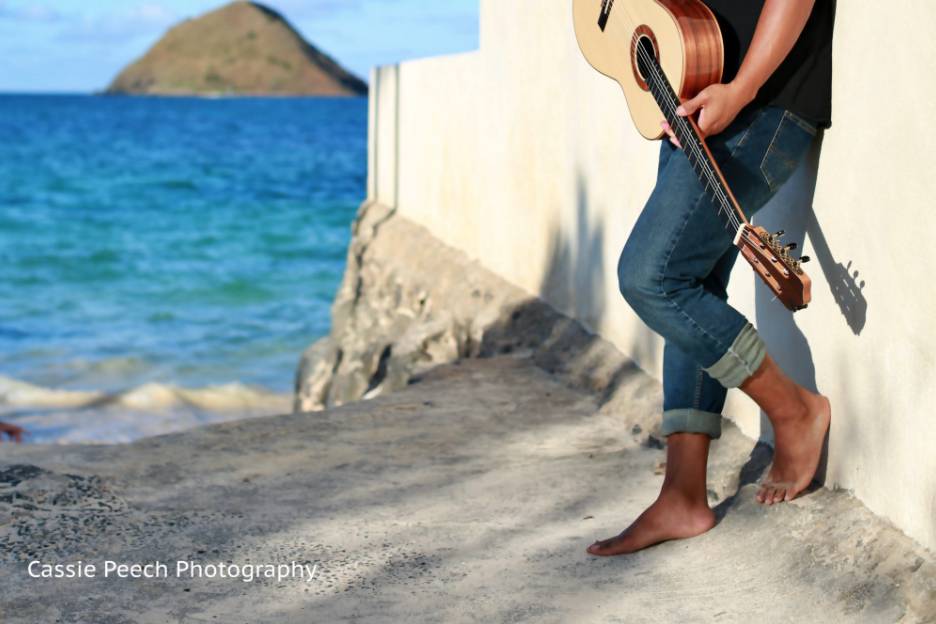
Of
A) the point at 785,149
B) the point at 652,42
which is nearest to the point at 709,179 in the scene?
the point at 785,149

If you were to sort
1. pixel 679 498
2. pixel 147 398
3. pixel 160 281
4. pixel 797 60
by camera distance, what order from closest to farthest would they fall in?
1. pixel 797 60
2. pixel 679 498
3. pixel 147 398
4. pixel 160 281

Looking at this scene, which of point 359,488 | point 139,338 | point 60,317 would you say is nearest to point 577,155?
point 359,488

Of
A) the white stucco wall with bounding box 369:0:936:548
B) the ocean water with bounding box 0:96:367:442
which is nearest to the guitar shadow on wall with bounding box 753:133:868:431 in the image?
the white stucco wall with bounding box 369:0:936:548

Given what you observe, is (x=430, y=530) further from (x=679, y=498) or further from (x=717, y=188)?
(x=717, y=188)

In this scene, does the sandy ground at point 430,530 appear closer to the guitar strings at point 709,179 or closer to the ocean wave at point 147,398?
the guitar strings at point 709,179

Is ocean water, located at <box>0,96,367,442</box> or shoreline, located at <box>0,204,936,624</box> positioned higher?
shoreline, located at <box>0,204,936,624</box>

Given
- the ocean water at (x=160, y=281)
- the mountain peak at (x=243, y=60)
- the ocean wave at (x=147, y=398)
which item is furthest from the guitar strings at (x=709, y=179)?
the mountain peak at (x=243, y=60)

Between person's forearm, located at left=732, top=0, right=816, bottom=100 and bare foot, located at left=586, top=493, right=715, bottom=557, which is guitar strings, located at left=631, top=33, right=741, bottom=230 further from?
bare foot, located at left=586, top=493, right=715, bottom=557

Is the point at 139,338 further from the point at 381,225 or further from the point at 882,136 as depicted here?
the point at 882,136

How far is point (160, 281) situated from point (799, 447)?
13.6 m

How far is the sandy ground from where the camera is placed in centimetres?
262

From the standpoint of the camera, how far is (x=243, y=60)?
339 ft

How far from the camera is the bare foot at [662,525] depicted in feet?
9.50

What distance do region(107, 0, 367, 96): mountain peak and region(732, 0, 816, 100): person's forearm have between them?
10196cm
